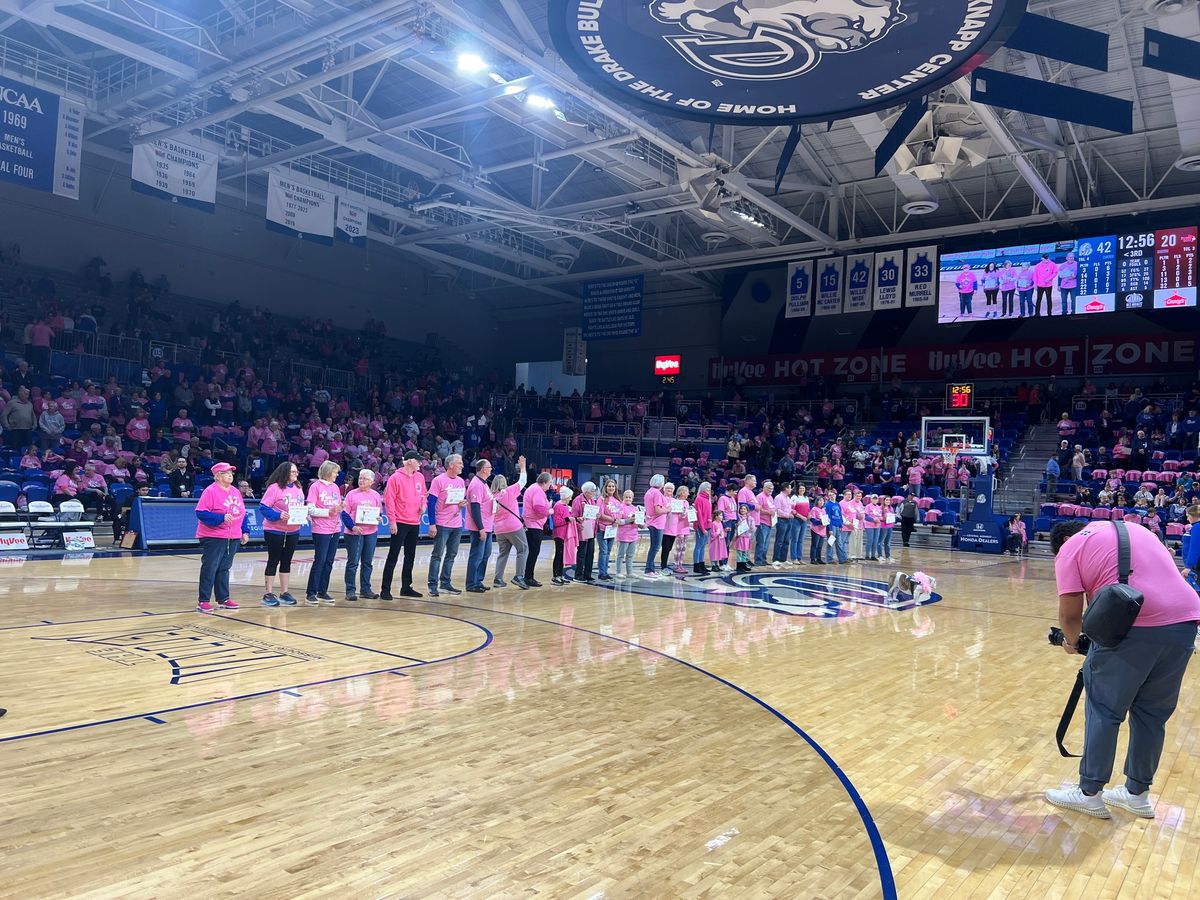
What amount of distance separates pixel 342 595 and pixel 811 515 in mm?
9632

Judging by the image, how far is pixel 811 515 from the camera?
16844mm

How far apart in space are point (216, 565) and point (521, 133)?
16.2m

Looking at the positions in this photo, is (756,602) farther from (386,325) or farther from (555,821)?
(386,325)

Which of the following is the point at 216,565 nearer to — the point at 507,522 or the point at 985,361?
the point at 507,522

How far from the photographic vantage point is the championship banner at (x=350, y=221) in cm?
2025

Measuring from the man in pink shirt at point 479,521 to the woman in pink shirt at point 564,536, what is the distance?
54.8 inches

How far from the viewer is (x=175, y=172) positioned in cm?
1736

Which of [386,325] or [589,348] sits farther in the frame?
[589,348]

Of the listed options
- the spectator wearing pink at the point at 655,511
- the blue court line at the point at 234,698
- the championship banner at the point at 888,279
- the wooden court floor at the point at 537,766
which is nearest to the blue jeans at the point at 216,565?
the wooden court floor at the point at 537,766

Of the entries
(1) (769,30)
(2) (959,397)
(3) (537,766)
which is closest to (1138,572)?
(3) (537,766)

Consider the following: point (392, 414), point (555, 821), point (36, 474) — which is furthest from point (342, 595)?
point (392, 414)

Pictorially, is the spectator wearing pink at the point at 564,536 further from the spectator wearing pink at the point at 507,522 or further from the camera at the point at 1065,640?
the camera at the point at 1065,640

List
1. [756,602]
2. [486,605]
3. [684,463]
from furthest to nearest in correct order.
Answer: [684,463], [756,602], [486,605]

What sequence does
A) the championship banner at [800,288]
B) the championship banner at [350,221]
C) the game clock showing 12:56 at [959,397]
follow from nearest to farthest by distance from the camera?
the championship banner at [350,221]
the championship banner at [800,288]
the game clock showing 12:56 at [959,397]
